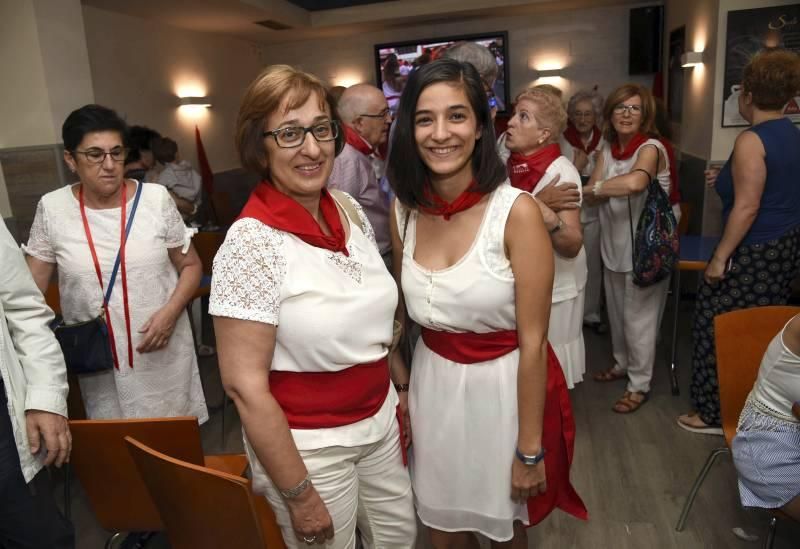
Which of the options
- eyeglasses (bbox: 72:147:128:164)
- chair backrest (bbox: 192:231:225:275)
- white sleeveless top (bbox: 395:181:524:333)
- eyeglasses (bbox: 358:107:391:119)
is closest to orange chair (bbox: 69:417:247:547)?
white sleeveless top (bbox: 395:181:524:333)

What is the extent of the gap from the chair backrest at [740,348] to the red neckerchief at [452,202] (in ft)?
3.69

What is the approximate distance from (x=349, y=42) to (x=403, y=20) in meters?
1.08

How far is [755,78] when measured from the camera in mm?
2551

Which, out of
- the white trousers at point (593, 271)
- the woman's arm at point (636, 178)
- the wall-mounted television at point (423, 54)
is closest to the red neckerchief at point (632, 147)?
the woman's arm at point (636, 178)

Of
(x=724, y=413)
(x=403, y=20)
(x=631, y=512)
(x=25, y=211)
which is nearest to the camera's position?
(x=724, y=413)

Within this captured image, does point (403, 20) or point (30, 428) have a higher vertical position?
point (403, 20)

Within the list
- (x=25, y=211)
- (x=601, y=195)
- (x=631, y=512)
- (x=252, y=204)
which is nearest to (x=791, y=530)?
(x=631, y=512)

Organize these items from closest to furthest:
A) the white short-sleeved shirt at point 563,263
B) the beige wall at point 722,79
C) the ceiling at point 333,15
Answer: the white short-sleeved shirt at point 563,263 → the beige wall at point 722,79 → the ceiling at point 333,15

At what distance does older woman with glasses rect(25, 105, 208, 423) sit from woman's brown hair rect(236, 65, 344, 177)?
1.02 m

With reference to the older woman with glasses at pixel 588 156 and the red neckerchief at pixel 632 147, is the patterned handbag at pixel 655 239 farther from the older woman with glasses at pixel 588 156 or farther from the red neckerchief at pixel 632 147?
the older woman with glasses at pixel 588 156

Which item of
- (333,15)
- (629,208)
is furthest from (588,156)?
(333,15)

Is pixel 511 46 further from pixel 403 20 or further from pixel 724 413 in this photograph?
pixel 724 413

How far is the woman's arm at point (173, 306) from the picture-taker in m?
2.19

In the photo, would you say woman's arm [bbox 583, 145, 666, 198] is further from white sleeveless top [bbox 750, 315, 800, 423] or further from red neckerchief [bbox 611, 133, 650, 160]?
white sleeveless top [bbox 750, 315, 800, 423]
